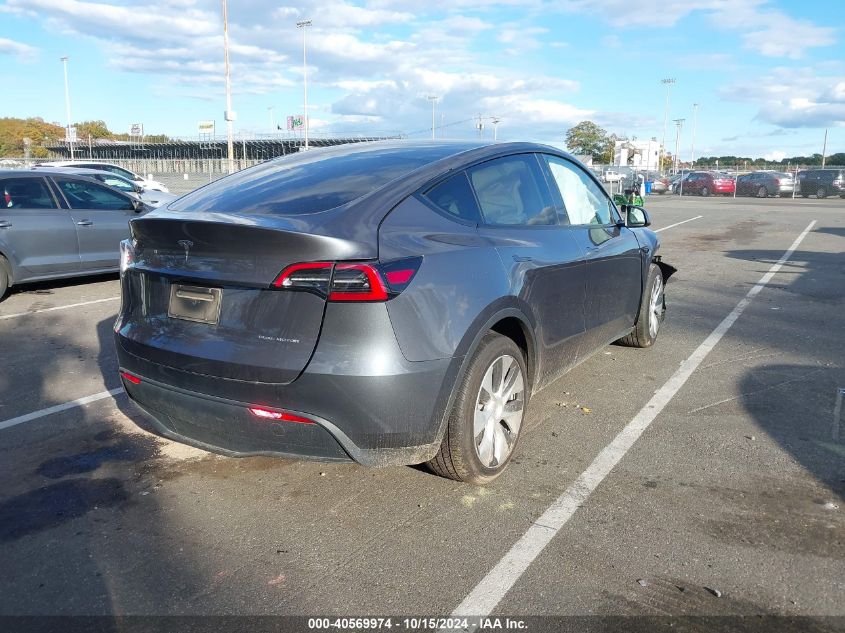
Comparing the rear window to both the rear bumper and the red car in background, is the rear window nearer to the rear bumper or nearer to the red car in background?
the rear bumper

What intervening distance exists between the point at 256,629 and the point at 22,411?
3106 millimetres

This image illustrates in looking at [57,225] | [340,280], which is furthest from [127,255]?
[57,225]

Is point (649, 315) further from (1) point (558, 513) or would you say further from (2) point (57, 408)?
(2) point (57, 408)

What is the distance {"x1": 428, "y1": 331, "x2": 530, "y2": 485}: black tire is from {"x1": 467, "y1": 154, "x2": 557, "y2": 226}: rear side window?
702mm

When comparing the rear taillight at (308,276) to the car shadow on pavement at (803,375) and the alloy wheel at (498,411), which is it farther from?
the car shadow on pavement at (803,375)

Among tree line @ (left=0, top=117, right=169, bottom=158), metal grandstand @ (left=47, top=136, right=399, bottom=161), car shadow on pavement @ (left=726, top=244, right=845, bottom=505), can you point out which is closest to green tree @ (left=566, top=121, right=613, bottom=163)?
metal grandstand @ (left=47, top=136, right=399, bottom=161)

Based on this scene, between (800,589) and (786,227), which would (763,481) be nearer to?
(800,589)

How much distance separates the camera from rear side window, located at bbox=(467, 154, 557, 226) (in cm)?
388

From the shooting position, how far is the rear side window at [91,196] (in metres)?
9.48

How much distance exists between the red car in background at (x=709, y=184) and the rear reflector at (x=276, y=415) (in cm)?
4386

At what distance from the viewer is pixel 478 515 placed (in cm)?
343

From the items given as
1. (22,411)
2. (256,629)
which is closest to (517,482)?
(256,629)

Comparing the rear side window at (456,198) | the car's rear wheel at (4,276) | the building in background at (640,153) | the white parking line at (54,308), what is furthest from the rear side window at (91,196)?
the building in background at (640,153)

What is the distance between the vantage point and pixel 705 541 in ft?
10.4
